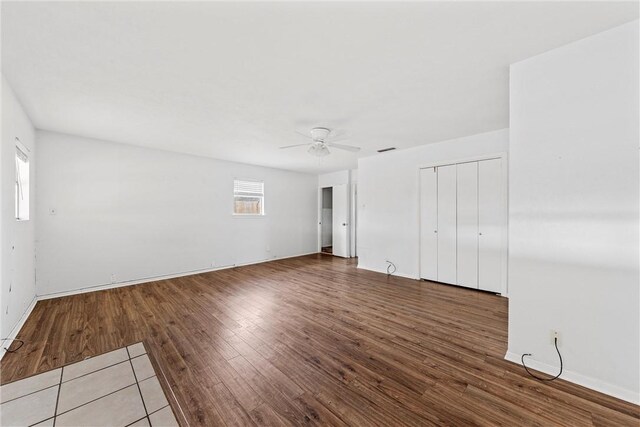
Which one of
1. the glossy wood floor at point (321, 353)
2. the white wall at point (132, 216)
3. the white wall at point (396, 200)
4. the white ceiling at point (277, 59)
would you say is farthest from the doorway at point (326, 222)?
the white ceiling at point (277, 59)

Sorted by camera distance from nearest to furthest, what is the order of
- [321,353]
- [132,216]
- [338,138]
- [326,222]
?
[321,353], [338,138], [132,216], [326,222]

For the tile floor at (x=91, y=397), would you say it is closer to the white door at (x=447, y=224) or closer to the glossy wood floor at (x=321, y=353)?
the glossy wood floor at (x=321, y=353)

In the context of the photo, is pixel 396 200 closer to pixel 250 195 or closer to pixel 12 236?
pixel 250 195

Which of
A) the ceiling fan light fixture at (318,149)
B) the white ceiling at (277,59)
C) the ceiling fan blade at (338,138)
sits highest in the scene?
the white ceiling at (277,59)

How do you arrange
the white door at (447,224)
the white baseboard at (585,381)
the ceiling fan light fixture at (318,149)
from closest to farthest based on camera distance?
the white baseboard at (585,381) → the ceiling fan light fixture at (318,149) → the white door at (447,224)

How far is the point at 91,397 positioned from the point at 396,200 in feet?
16.1

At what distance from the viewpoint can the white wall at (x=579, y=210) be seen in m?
1.67

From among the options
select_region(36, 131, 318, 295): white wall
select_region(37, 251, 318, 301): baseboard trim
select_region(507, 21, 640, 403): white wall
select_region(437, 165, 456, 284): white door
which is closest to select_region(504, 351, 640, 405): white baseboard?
select_region(507, 21, 640, 403): white wall

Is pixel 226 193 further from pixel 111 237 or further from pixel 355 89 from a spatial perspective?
pixel 355 89

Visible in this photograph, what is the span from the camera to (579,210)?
1.83 m

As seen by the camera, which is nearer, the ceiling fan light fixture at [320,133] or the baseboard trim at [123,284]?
Answer: the ceiling fan light fixture at [320,133]

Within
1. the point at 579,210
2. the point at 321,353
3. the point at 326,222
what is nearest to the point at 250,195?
the point at 326,222

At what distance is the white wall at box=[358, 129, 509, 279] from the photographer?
4.33 meters

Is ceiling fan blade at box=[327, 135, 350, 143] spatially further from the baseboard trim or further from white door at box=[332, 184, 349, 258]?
the baseboard trim
